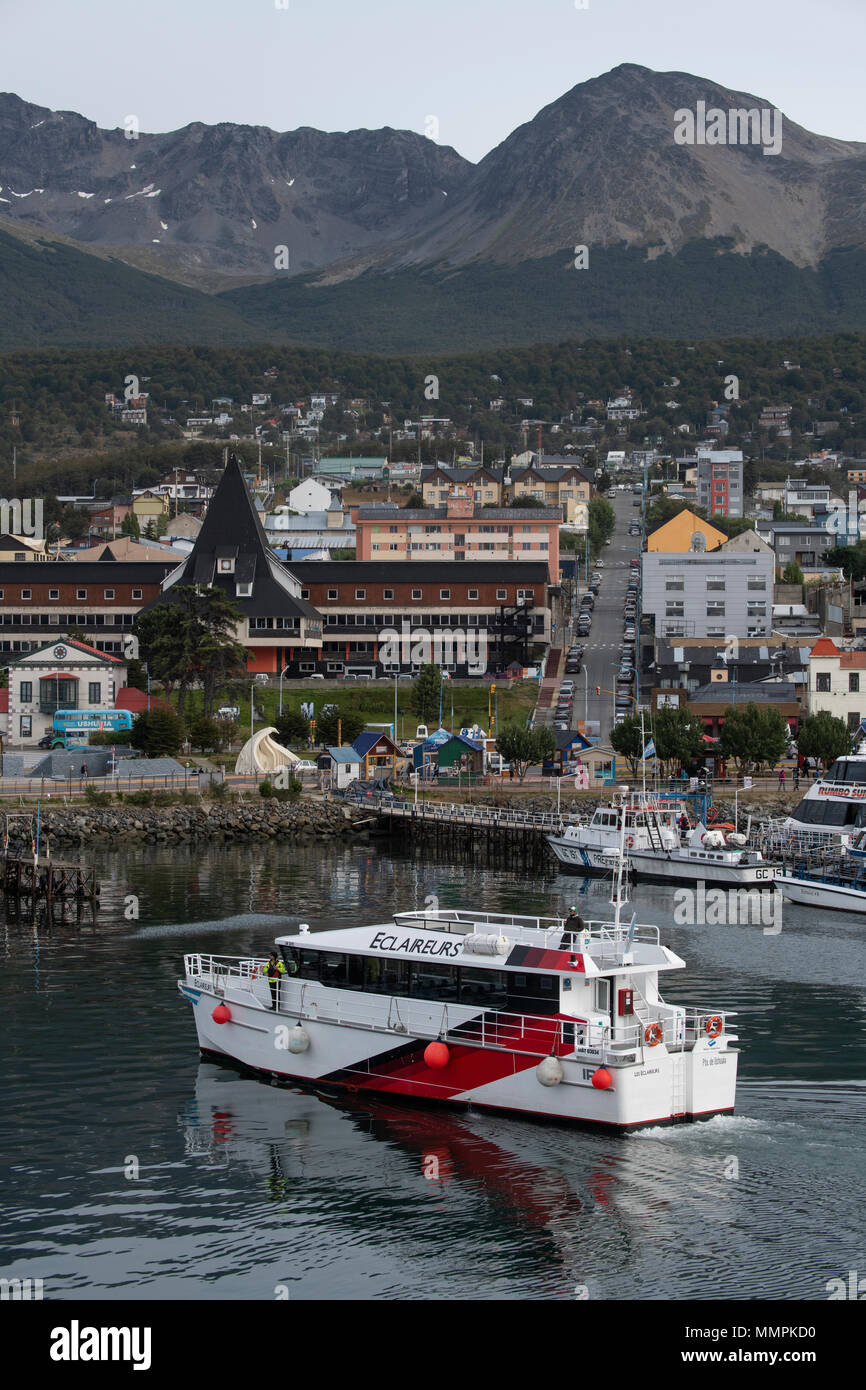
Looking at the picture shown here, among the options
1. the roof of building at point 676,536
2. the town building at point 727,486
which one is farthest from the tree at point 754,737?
the town building at point 727,486

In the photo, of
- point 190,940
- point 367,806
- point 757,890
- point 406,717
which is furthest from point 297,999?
point 406,717

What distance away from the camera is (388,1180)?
30266 mm

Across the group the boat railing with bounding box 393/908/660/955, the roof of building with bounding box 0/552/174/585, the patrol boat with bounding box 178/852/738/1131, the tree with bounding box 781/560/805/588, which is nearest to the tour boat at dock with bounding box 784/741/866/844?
the boat railing with bounding box 393/908/660/955

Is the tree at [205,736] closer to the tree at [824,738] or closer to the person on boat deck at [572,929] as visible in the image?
the tree at [824,738]

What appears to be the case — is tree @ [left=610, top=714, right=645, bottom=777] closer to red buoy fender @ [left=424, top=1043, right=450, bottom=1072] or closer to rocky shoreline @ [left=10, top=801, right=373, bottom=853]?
rocky shoreline @ [left=10, top=801, right=373, bottom=853]

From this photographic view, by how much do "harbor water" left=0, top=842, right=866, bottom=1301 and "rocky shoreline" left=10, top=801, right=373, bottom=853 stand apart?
3271 cm

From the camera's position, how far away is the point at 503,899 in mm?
60438

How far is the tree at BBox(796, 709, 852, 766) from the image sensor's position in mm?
87750

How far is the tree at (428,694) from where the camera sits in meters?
99.6

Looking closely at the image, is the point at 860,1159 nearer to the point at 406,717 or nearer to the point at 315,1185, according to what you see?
the point at 315,1185

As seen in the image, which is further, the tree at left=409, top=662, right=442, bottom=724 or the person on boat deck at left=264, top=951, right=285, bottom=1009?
the tree at left=409, top=662, right=442, bottom=724

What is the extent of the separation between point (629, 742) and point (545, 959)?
182ft

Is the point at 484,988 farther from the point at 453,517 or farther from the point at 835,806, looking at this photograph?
the point at 453,517

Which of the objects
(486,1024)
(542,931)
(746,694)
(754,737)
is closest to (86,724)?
(754,737)
